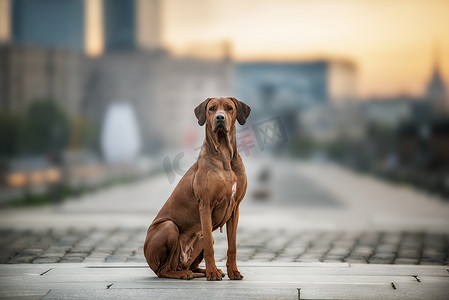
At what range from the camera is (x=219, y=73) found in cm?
1825

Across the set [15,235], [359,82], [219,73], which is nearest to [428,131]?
[359,82]

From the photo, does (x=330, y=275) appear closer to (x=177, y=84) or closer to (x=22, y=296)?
(x=22, y=296)

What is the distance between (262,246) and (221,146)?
12.4ft

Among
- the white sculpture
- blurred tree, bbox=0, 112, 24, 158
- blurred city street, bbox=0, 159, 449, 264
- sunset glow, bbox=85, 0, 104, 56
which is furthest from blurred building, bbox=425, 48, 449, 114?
blurred tree, bbox=0, 112, 24, 158

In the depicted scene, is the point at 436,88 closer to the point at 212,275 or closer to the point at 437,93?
the point at 437,93

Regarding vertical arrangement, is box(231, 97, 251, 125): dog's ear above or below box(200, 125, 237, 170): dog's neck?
above

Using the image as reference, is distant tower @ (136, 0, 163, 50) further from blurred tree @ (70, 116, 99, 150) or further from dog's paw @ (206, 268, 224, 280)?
dog's paw @ (206, 268, 224, 280)

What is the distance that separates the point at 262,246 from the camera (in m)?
9.01

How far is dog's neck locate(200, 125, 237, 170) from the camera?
548 cm

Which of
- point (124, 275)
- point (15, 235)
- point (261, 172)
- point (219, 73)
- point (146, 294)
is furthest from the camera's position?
point (219, 73)

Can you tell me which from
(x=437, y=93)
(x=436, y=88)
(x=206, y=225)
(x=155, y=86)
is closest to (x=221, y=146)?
(x=206, y=225)

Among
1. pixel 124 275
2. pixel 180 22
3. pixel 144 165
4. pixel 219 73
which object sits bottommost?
pixel 144 165

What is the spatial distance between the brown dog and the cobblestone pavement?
1.86 meters

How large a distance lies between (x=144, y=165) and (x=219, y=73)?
10.9ft
